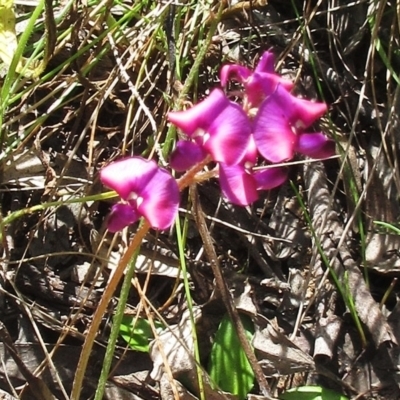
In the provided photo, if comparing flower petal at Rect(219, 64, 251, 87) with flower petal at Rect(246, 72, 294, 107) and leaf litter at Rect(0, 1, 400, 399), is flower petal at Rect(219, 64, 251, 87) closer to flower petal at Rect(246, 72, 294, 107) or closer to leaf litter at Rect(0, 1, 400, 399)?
flower petal at Rect(246, 72, 294, 107)

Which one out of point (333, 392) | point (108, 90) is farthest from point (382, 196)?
point (108, 90)

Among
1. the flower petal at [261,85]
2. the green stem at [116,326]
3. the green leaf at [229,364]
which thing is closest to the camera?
the flower petal at [261,85]

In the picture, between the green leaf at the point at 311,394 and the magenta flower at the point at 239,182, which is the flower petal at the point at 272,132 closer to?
the magenta flower at the point at 239,182

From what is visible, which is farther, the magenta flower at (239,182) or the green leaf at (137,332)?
the green leaf at (137,332)

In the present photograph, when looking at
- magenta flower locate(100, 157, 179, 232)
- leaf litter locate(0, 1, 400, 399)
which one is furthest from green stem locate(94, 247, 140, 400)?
magenta flower locate(100, 157, 179, 232)

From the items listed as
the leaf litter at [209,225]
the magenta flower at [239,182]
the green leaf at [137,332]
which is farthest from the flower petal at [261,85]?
the green leaf at [137,332]

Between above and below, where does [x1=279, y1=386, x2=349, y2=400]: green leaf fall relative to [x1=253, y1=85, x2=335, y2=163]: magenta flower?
below

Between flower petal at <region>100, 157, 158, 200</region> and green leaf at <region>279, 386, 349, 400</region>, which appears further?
green leaf at <region>279, 386, 349, 400</region>
